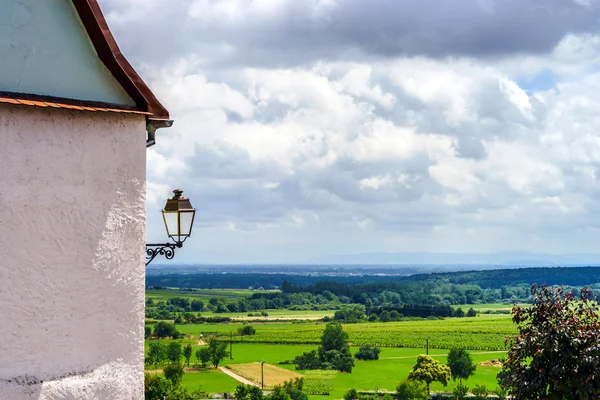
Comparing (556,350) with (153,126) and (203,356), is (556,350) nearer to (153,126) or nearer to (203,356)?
(153,126)

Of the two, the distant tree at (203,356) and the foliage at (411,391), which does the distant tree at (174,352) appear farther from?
the foliage at (411,391)

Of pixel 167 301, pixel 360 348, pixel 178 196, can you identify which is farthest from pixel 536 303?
pixel 167 301

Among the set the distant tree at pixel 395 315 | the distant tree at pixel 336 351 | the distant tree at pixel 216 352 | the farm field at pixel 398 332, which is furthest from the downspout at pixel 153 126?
the distant tree at pixel 395 315

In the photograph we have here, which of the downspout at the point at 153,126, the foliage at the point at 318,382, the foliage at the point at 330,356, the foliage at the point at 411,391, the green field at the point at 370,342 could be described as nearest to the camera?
the downspout at the point at 153,126

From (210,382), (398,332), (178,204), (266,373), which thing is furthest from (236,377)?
(178,204)

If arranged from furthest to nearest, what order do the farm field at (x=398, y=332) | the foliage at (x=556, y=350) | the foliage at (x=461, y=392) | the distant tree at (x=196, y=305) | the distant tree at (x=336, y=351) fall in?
the distant tree at (x=196, y=305) < the farm field at (x=398, y=332) < the distant tree at (x=336, y=351) < the foliage at (x=461, y=392) < the foliage at (x=556, y=350)

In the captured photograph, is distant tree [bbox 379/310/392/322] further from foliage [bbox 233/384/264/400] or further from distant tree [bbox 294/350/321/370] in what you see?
foliage [bbox 233/384/264/400]

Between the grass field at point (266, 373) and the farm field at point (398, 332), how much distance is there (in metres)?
16.6

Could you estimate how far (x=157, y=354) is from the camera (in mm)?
85000

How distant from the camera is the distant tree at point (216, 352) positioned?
286 feet

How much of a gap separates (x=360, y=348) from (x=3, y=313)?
306 feet

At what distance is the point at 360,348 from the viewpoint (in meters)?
97.1

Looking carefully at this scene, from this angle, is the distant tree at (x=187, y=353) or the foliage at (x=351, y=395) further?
the distant tree at (x=187, y=353)

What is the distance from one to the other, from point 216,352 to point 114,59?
3276 inches
